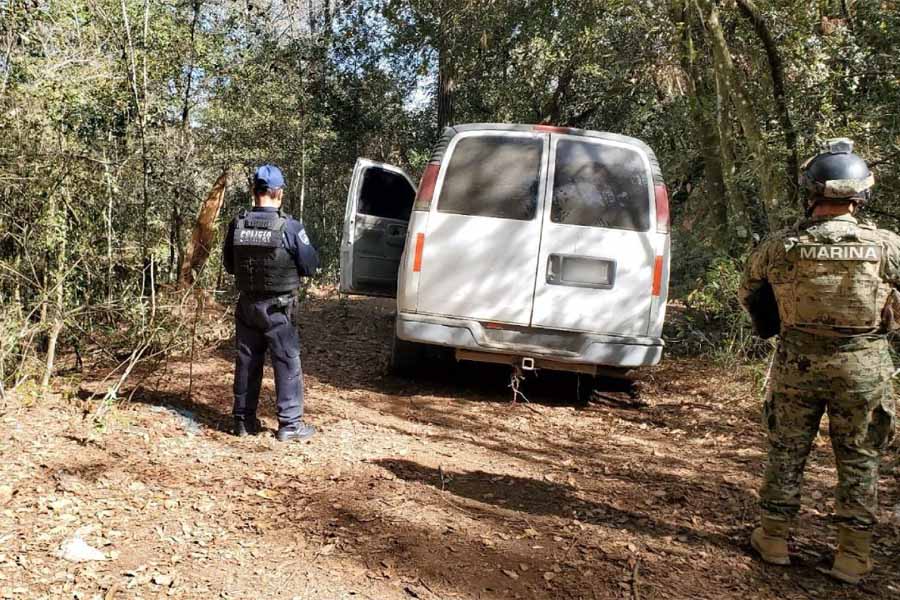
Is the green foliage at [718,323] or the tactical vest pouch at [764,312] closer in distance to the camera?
the tactical vest pouch at [764,312]

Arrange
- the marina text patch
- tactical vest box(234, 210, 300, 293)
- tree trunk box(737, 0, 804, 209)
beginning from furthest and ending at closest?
1. tree trunk box(737, 0, 804, 209)
2. tactical vest box(234, 210, 300, 293)
3. the marina text patch

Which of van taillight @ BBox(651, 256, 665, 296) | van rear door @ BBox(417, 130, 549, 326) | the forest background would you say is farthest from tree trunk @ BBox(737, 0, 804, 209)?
van rear door @ BBox(417, 130, 549, 326)

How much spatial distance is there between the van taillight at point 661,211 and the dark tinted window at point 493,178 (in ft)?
3.15

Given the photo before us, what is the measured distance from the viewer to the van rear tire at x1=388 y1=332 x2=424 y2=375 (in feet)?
19.3

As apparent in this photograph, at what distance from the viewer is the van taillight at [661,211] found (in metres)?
5.16

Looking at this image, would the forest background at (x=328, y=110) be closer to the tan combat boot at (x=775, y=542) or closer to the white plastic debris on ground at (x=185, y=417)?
the white plastic debris on ground at (x=185, y=417)

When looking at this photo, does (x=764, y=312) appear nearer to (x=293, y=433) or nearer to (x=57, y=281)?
(x=293, y=433)

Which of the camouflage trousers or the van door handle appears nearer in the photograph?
the camouflage trousers

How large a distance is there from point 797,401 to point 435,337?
9.13 ft

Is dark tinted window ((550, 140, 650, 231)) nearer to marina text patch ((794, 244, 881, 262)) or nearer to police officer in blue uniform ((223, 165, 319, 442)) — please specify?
police officer in blue uniform ((223, 165, 319, 442))

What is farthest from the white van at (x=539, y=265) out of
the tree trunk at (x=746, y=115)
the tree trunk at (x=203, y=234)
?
the tree trunk at (x=203, y=234)

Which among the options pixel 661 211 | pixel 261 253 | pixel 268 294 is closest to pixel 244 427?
pixel 268 294

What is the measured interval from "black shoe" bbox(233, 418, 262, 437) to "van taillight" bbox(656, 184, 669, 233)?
332 cm

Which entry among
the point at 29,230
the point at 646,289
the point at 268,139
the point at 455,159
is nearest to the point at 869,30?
the point at 646,289
